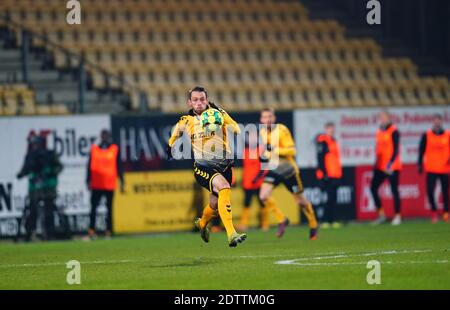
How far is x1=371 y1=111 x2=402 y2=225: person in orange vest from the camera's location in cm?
2370

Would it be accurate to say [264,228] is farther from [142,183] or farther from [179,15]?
[179,15]

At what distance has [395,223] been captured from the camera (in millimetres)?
23922

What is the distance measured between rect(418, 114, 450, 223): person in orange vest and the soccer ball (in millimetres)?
10382

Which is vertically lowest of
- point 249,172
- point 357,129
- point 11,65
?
point 249,172

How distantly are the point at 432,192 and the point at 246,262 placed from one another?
34.8 feet

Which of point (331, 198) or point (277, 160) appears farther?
point (331, 198)

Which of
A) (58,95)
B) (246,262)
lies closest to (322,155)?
(58,95)

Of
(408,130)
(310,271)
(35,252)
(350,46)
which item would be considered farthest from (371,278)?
(350,46)

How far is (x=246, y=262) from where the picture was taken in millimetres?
14234

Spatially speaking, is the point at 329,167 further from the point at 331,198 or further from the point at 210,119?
the point at 210,119

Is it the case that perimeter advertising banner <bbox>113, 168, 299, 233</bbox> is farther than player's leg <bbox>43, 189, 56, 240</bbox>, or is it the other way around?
perimeter advertising banner <bbox>113, 168, 299, 233</bbox>

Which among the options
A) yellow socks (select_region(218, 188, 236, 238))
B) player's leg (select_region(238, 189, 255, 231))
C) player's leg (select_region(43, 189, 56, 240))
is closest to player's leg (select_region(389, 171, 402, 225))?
player's leg (select_region(238, 189, 255, 231))

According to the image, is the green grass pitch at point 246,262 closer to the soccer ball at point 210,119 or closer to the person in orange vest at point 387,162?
the soccer ball at point 210,119

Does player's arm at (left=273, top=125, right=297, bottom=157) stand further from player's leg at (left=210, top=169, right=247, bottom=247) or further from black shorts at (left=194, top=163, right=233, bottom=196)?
player's leg at (left=210, top=169, right=247, bottom=247)
